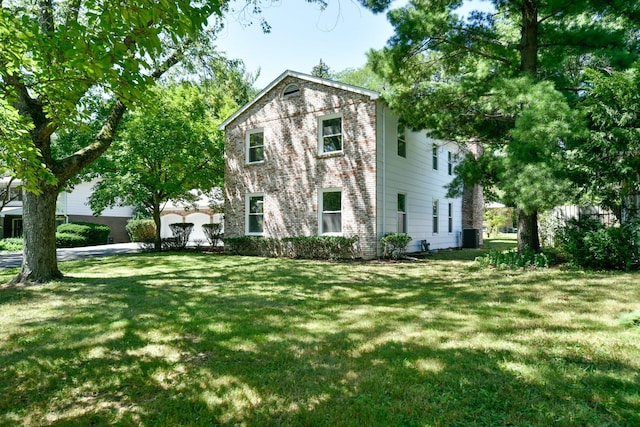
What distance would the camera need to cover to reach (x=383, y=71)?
431 inches

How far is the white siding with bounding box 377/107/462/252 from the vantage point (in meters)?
13.2

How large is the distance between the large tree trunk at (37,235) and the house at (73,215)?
2029cm

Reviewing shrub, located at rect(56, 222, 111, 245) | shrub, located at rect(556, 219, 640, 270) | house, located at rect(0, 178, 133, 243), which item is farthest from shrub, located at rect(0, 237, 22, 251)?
shrub, located at rect(556, 219, 640, 270)

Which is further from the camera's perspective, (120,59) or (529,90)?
(529,90)

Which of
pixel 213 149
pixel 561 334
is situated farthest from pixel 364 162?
pixel 561 334

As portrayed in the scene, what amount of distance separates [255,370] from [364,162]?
34.0 feet

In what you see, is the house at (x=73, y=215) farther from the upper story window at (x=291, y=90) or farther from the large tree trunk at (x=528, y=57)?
the large tree trunk at (x=528, y=57)

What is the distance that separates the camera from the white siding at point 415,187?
13.2 metres

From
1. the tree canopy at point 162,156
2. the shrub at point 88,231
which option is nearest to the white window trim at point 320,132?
the tree canopy at point 162,156

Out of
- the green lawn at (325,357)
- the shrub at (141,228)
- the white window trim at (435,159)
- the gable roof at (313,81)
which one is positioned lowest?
the green lawn at (325,357)

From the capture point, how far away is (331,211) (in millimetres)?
13680

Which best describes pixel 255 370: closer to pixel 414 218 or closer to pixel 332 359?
pixel 332 359

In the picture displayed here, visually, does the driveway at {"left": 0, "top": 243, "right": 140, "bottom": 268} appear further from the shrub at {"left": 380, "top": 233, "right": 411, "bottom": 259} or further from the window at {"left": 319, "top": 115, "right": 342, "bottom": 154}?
the shrub at {"left": 380, "top": 233, "right": 411, "bottom": 259}

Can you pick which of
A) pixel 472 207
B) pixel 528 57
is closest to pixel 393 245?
pixel 528 57
